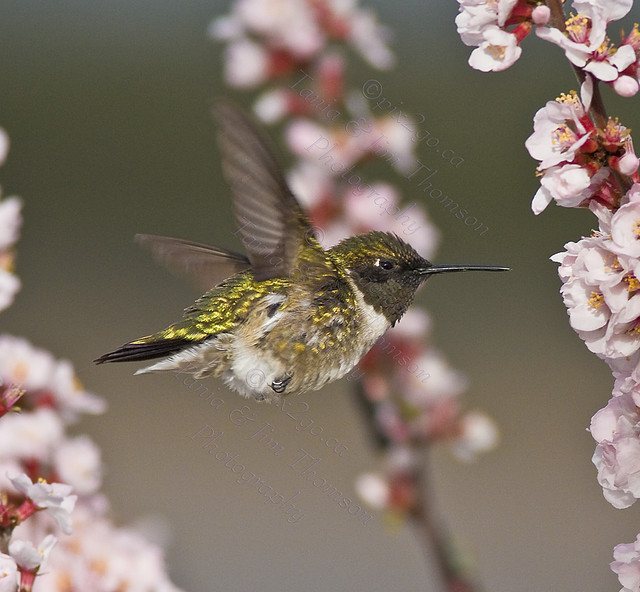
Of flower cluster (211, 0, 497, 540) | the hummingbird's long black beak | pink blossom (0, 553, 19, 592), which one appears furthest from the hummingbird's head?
pink blossom (0, 553, 19, 592)

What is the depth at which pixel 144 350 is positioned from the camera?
1051 millimetres

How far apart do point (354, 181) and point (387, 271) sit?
44 cm

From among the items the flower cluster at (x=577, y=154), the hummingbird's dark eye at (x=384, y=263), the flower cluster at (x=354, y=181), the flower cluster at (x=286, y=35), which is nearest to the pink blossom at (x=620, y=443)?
the flower cluster at (x=577, y=154)

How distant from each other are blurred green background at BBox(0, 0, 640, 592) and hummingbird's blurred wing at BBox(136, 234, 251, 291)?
2278 millimetres

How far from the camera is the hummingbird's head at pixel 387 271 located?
Answer: 3.69ft

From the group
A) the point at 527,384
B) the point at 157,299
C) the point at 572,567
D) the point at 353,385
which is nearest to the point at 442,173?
the point at 527,384

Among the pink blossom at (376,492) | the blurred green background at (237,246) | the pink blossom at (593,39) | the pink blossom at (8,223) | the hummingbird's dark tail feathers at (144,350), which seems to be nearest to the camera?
the pink blossom at (593,39)

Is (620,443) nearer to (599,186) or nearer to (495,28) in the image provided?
(599,186)

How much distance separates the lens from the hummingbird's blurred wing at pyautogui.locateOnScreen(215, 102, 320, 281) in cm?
104

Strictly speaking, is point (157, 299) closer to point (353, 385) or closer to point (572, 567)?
point (572, 567)

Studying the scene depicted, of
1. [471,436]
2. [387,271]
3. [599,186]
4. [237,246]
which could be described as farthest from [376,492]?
[237,246]

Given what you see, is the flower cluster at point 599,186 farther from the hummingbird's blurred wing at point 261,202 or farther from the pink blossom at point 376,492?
the pink blossom at point 376,492

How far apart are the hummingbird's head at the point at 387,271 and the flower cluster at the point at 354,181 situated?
31cm

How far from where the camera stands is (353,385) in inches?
55.9
